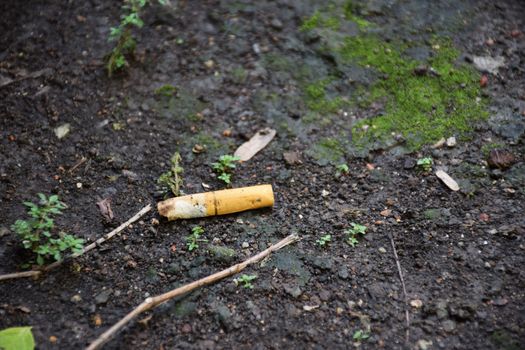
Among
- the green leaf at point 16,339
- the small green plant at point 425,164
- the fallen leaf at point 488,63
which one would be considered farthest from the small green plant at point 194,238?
the fallen leaf at point 488,63

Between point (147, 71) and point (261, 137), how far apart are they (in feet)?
3.21

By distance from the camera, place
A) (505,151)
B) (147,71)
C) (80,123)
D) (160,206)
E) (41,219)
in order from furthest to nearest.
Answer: (147,71) → (80,123) → (505,151) → (160,206) → (41,219)

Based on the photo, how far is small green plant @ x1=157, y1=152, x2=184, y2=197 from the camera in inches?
105

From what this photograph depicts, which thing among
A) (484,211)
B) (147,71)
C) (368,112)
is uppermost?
(147,71)

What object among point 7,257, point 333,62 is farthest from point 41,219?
point 333,62

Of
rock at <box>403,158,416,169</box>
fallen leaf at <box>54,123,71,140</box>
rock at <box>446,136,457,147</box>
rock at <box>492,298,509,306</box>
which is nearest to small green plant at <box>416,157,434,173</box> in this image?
rock at <box>403,158,416,169</box>

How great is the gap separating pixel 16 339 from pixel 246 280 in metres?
1.04

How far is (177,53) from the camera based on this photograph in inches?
134

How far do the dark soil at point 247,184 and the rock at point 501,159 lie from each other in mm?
33

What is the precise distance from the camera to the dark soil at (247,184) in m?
2.17

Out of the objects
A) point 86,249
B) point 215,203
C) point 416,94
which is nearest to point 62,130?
point 86,249

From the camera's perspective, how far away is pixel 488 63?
320 centimetres

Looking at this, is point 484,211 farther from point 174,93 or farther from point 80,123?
point 80,123

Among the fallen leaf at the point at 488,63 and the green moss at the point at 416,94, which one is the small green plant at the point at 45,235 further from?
the fallen leaf at the point at 488,63
